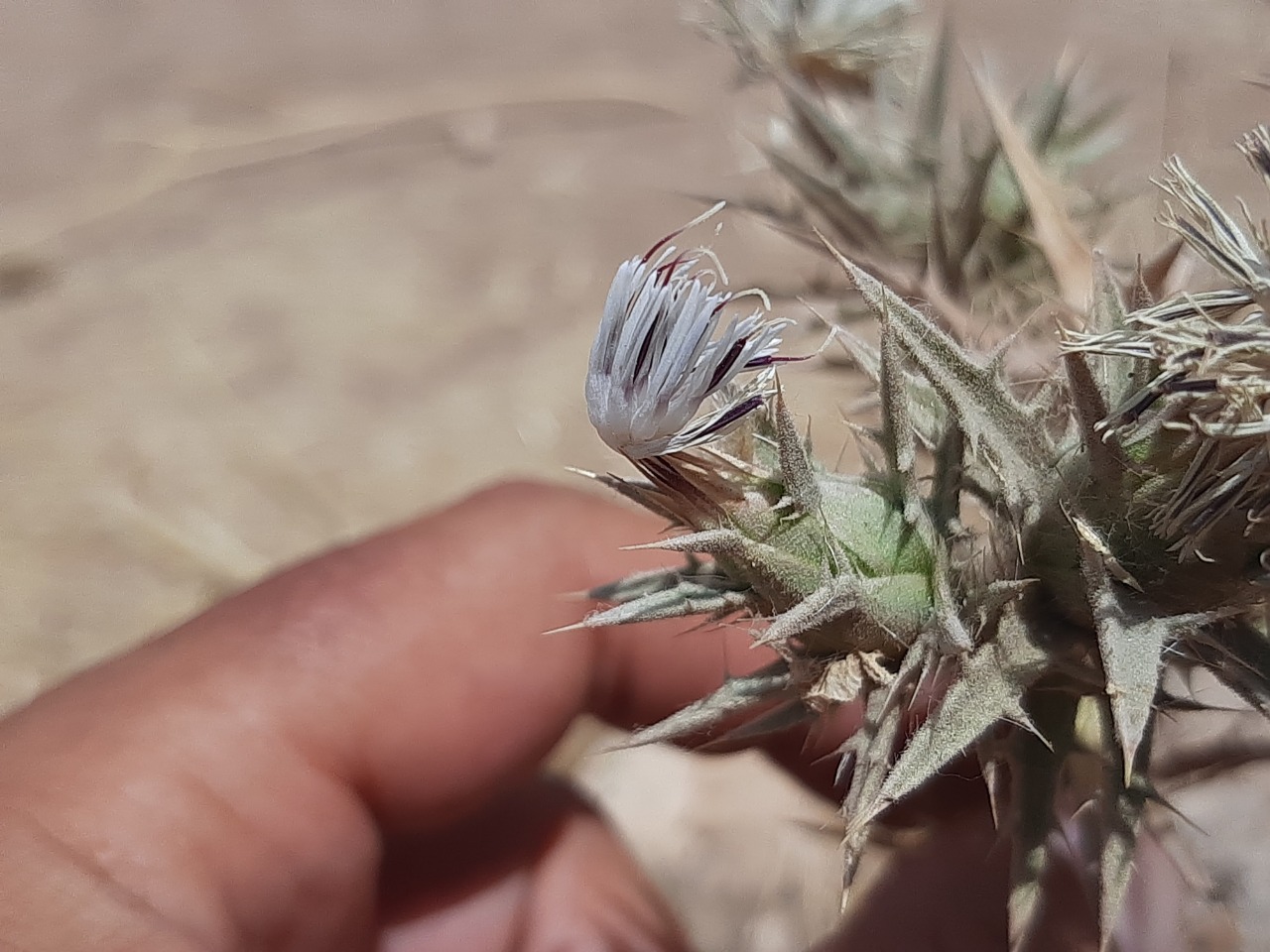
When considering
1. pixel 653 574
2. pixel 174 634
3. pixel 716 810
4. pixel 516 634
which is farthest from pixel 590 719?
pixel 653 574

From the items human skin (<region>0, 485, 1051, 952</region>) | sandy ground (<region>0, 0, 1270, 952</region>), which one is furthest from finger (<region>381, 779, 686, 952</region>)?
sandy ground (<region>0, 0, 1270, 952</region>)

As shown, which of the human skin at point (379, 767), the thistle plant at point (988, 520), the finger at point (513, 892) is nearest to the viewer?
the thistle plant at point (988, 520)

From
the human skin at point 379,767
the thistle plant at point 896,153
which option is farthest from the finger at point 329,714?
the thistle plant at point 896,153

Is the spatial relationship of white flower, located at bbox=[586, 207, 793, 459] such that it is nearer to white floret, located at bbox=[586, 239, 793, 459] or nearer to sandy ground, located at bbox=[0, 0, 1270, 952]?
white floret, located at bbox=[586, 239, 793, 459]

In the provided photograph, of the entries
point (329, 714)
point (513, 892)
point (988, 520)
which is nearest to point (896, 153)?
point (988, 520)

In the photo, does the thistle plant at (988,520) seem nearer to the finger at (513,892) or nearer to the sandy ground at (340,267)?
the finger at (513,892)

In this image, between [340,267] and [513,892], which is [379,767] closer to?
[513,892]
